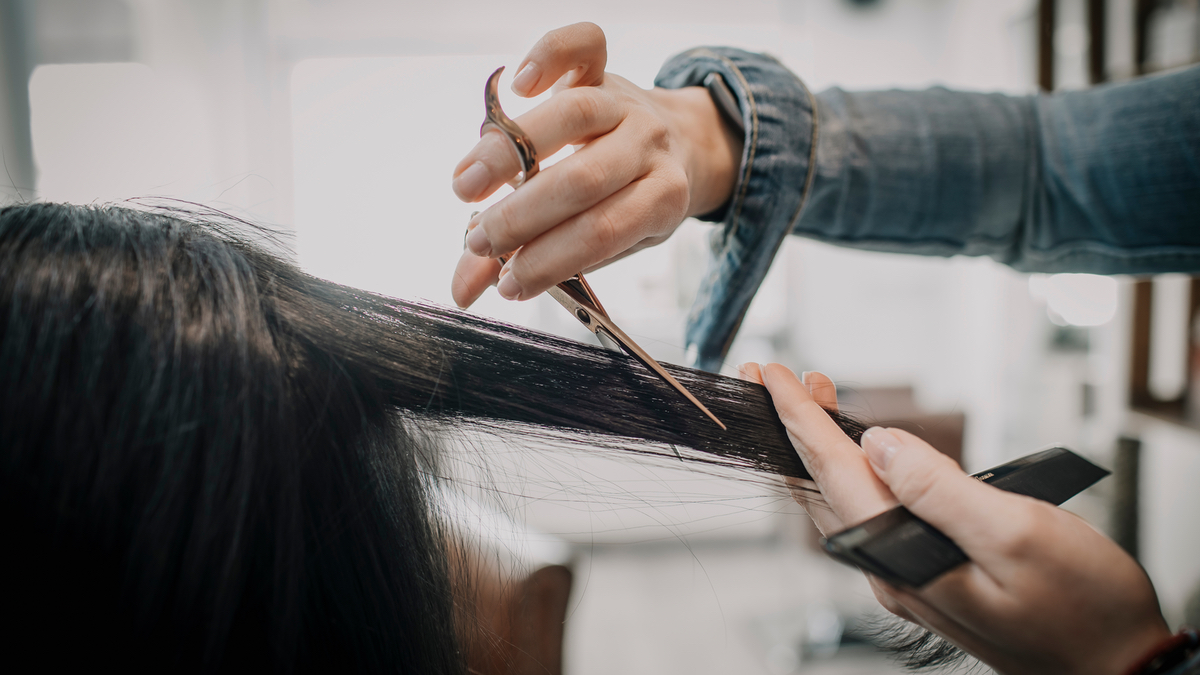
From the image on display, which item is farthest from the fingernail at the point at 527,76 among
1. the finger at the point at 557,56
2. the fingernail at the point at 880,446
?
the fingernail at the point at 880,446

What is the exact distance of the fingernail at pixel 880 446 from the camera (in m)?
0.34

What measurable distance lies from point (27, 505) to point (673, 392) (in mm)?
421

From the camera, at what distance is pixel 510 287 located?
370 mm

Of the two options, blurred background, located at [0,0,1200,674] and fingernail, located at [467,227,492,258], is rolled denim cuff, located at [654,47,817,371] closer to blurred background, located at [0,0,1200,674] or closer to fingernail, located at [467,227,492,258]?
fingernail, located at [467,227,492,258]

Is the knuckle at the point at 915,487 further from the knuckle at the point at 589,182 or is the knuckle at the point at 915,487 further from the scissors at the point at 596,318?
the knuckle at the point at 589,182

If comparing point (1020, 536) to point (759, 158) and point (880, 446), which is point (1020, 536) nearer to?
point (880, 446)

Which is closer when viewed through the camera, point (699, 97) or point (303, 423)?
point (303, 423)

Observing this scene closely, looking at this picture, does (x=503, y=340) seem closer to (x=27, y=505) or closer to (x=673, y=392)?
(x=673, y=392)

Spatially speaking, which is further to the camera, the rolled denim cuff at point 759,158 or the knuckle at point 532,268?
the rolled denim cuff at point 759,158

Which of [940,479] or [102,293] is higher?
[102,293]

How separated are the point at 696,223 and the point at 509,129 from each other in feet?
5.26

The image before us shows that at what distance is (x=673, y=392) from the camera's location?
1.38ft

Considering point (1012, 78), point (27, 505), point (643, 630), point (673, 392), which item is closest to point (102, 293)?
point (27, 505)

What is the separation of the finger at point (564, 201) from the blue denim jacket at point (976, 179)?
20 centimetres
